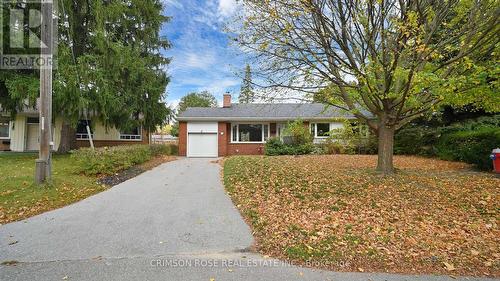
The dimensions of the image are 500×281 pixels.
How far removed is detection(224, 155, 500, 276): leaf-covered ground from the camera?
150 inches

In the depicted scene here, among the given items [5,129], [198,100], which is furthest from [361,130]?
[198,100]

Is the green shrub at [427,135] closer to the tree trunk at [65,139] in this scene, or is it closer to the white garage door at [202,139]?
the white garage door at [202,139]

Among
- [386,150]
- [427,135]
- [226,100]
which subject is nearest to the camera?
[386,150]

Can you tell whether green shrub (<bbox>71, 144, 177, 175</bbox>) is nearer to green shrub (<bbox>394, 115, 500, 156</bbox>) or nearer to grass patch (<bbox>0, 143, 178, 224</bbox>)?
grass patch (<bbox>0, 143, 178, 224</bbox>)

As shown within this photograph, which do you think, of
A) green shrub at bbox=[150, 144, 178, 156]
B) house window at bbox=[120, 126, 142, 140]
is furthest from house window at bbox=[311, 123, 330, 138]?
house window at bbox=[120, 126, 142, 140]

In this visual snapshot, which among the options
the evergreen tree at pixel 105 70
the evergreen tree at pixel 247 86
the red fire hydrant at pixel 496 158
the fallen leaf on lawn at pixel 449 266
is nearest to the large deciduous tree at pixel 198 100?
the evergreen tree at pixel 105 70

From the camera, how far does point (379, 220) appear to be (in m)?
5.23

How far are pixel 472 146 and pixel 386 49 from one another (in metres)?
7.65

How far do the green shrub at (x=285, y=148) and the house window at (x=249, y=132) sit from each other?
2.20 meters

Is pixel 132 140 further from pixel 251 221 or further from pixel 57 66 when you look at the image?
pixel 251 221

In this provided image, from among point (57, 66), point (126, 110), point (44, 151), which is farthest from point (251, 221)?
point (126, 110)

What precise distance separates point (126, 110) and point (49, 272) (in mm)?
13804

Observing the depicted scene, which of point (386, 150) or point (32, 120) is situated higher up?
point (32, 120)

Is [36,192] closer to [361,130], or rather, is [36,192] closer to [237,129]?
[237,129]
